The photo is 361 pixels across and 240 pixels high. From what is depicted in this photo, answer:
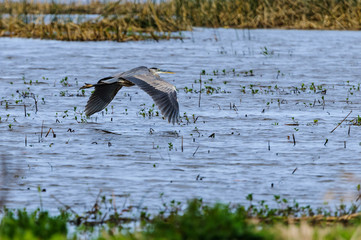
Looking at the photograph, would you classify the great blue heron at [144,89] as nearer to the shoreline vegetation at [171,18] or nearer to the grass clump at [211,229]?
the grass clump at [211,229]

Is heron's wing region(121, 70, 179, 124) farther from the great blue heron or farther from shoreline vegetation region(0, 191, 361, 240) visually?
shoreline vegetation region(0, 191, 361, 240)

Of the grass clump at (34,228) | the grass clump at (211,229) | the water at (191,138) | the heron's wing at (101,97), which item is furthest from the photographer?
the heron's wing at (101,97)

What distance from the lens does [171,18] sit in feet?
96.0

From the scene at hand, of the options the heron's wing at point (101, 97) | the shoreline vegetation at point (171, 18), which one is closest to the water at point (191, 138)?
the heron's wing at point (101, 97)

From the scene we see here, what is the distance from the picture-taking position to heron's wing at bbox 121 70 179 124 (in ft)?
35.1

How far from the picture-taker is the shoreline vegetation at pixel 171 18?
89.7 feet

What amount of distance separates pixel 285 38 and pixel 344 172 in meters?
21.1

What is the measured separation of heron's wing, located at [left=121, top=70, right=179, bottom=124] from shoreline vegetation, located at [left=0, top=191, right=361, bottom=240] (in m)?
3.75

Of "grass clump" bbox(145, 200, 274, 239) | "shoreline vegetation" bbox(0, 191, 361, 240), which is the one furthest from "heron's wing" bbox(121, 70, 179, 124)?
"grass clump" bbox(145, 200, 274, 239)

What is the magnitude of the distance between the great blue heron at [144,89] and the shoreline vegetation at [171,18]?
49.0 ft

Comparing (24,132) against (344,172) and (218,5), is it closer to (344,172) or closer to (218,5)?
(344,172)

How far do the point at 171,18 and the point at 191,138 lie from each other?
19.3m

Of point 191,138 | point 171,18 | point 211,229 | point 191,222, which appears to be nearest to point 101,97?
point 191,138

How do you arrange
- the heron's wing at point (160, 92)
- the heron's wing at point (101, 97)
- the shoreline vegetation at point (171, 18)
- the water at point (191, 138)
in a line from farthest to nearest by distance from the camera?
the shoreline vegetation at point (171, 18), the heron's wing at point (101, 97), the heron's wing at point (160, 92), the water at point (191, 138)
